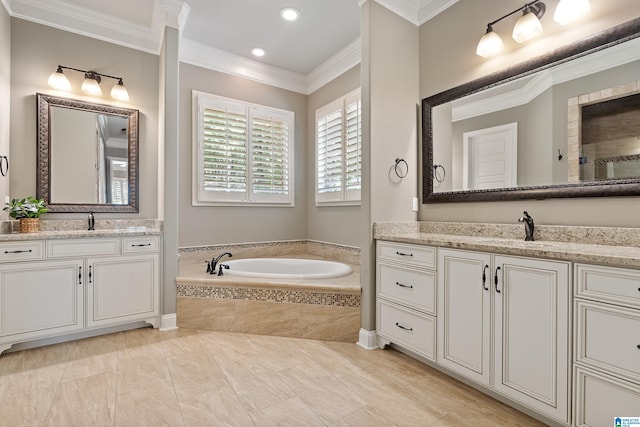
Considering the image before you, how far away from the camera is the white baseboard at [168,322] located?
9.36 ft

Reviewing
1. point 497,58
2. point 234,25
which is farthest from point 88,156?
point 497,58

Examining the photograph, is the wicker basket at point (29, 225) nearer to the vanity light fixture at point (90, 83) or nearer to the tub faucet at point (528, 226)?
the vanity light fixture at point (90, 83)

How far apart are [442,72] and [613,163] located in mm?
1415

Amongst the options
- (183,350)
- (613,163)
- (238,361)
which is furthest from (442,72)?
(183,350)

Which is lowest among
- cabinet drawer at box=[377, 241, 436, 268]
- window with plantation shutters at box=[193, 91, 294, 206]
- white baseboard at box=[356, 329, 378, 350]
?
white baseboard at box=[356, 329, 378, 350]

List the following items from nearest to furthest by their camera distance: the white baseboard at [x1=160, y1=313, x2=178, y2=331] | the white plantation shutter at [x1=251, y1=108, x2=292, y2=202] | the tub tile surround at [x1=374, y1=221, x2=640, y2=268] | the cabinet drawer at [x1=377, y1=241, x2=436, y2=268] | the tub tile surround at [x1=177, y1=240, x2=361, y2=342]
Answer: the tub tile surround at [x1=374, y1=221, x2=640, y2=268] → the cabinet drawer at [x1=377, y1=241, x2=436, y2=268] → the tub tile surround at [x1=177, y1=240, x2=361, y2=342] → the white baseboard at [x1=160, y1=313, x2=178, y2=331] → the white plantation shutter at [x1=251, y1=108, x2=292, y2=202]

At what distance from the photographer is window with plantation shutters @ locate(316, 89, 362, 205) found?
360 centimetres

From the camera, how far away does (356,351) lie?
244 cm

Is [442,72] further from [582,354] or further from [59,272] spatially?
[59,272]

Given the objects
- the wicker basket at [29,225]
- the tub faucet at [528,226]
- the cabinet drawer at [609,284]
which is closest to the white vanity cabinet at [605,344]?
the cabinet drawer at [609,284]

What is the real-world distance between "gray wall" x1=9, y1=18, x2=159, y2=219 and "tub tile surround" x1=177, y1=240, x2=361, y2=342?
1.10 meters

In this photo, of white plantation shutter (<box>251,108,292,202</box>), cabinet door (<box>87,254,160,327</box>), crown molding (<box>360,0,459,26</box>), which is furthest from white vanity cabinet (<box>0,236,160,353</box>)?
crown molding (<box>360,0,459,26</box>)

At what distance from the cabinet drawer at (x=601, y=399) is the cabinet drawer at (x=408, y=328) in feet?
2.58

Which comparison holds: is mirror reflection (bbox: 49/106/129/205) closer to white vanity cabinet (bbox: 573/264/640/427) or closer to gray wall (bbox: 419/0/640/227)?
gray wall (bbox: 419/0/640/227)
